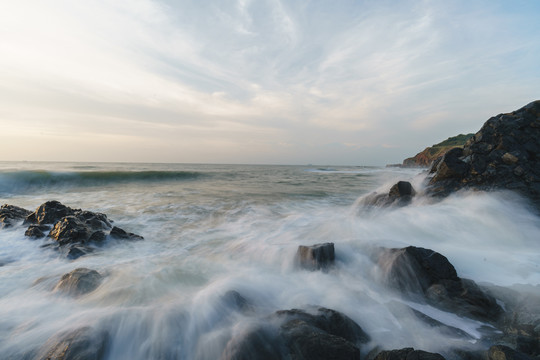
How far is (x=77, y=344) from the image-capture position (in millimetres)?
2268

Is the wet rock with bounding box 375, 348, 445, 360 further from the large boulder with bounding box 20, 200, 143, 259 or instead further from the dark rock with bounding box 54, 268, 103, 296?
the large boulder with bounding box 20, 200, 143, 259

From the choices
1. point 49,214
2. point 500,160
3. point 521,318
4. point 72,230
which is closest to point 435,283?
point 521,318

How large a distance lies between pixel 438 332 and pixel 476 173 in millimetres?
5809

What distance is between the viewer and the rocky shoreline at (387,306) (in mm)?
2182

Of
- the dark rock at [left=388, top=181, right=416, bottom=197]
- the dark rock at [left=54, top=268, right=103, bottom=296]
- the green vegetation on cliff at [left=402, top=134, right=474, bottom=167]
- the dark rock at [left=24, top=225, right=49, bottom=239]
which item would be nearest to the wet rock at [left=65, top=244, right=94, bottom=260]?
the dark rock at [left=24, top=225, right=49, bottom=239]

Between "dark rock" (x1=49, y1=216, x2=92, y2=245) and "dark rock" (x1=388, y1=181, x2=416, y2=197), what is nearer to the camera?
"dark rock" (x1=49, y1=216, x2=92, y2=245)

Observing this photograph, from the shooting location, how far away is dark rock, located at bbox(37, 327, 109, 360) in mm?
2164

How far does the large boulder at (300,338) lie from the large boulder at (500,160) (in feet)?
20.3

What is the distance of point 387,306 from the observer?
3.19m

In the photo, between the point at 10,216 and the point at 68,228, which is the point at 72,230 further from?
the point at 10,216

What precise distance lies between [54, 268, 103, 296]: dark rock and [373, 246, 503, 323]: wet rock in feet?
14.4

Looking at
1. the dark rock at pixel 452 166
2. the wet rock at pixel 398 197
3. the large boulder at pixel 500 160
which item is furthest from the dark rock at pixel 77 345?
the dark rock at pixel 452 166

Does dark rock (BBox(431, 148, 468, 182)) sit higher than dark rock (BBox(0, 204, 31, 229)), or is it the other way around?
dark rock (BBox(431, 148, 468, 182))

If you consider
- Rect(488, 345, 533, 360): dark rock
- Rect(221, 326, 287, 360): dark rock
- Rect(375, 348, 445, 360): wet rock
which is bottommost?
Rect(221, 326, 287, 360): dark rock
